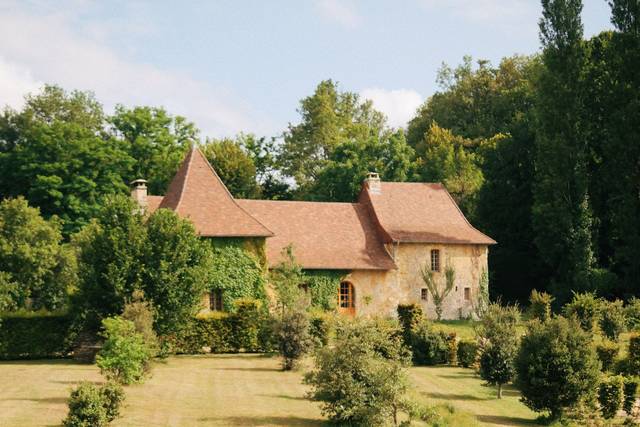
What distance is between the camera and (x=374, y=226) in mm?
44438

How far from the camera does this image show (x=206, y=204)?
37.0m

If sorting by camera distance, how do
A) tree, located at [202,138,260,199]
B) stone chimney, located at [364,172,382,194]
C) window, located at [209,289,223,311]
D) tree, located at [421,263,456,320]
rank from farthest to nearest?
tree, located at [202,138,260,199] < stone chimney, located at [364,172,382,194] < tree, located at [421,263,456,320] < window, located at [209,289,223,311]

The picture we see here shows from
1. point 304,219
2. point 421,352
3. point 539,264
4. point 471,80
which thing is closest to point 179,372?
point 421,352

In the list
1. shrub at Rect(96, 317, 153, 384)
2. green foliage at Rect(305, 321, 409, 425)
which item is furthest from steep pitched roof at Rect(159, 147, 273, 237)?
green foliage at Rect(305, 321, 409, 425)

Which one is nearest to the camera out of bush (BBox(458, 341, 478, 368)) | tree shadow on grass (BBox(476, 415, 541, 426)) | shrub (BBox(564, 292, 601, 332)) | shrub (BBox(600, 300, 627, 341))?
tree shadow on grass (BBox(476, 415, 541, 426))

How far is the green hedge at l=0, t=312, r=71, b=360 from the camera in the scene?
30.1m

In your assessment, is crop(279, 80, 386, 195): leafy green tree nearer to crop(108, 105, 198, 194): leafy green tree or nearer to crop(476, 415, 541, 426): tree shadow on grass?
crop(108, 105, 198, 194): leafy green tree

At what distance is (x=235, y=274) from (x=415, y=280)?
11406mm

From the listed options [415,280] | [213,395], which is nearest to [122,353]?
[213,395]

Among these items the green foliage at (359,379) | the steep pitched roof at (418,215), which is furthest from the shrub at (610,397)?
the steep pitched roof at (418,215)

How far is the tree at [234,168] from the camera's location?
56656mm

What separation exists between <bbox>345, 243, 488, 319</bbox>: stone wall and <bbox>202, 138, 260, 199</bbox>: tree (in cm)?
1674

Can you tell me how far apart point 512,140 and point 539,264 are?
7.68m

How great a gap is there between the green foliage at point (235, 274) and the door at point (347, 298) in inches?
258
